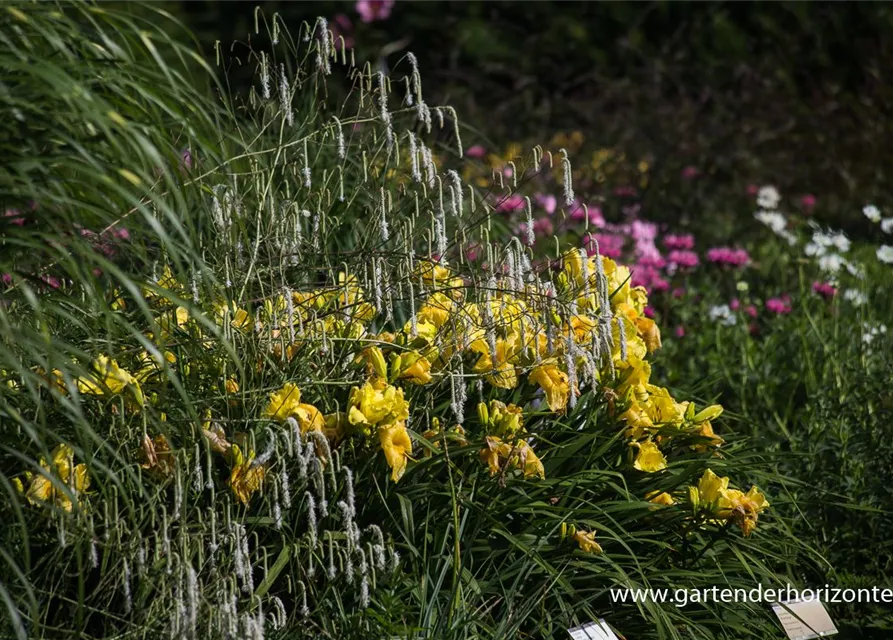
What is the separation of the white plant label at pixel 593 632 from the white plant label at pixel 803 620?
42 cm

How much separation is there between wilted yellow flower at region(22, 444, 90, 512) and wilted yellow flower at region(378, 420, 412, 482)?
561 mm

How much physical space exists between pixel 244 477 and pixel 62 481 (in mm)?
332

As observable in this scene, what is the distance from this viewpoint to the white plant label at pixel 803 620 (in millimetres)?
2502

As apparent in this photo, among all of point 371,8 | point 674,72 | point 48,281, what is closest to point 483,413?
point 48,281

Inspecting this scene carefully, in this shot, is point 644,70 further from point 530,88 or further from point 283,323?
point 283,323

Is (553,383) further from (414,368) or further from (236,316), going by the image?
(236,316)

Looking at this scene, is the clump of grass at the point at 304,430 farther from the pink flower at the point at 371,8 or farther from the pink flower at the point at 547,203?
the pink flower at the point at 371,8

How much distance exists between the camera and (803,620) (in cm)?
251

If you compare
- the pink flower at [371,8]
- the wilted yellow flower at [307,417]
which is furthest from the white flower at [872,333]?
the pink flower at [371,8]

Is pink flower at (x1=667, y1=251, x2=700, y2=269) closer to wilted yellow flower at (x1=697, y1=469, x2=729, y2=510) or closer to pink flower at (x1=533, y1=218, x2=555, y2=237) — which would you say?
pink flower at (x1=533, y1=218, x2=555, y2=237)

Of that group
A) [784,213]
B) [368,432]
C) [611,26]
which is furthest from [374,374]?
[611,26]

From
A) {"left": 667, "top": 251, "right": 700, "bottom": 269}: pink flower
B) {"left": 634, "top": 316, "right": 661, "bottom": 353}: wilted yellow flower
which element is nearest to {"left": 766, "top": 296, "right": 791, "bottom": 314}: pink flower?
{"left": 667, "top": 251, "right": 700, "bottom": 269}: pink flower

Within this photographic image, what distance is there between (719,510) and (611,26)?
6749 millimetres

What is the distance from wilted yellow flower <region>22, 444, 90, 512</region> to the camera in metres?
2.13
